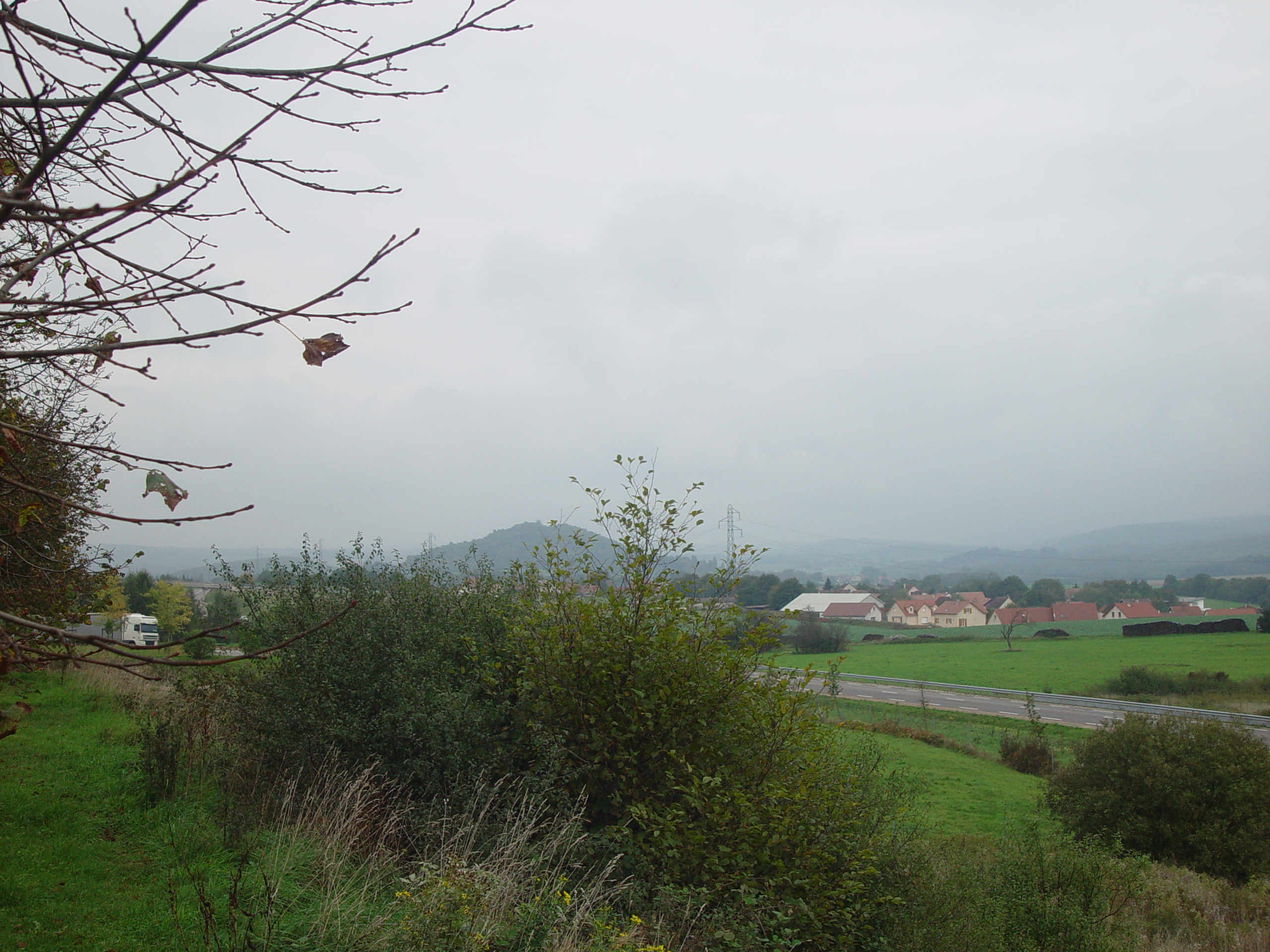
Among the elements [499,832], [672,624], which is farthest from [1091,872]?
[499,832]

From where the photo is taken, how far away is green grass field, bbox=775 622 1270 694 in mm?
53281

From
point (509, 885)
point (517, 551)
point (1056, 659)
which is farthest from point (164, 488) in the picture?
point (1056, 659)

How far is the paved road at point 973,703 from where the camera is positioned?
4222cm

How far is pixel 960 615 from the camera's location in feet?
326

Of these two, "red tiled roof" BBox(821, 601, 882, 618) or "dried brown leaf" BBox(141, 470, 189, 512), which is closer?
"dried brown leaf" BBox(141, 470, 189, 512)

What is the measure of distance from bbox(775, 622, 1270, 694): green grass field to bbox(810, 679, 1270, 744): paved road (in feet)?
8.76

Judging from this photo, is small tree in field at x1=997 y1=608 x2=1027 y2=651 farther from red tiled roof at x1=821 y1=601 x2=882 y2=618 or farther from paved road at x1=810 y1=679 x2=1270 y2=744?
paved road at x1=810 y1=679 x2=1270 y2=744

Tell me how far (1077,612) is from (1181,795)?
9339 centimetres

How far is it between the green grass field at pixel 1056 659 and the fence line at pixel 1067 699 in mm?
1309

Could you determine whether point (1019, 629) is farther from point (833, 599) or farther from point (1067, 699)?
point (1067, 699)

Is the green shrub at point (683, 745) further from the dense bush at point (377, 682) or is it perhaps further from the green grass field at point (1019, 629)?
the green grass field at point (1019, 629)

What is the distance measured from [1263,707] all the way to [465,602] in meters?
48.9

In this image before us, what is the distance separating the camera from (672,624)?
26.9 ft

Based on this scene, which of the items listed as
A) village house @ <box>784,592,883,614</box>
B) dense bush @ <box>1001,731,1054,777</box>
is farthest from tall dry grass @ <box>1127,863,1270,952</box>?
village house @ <box>784,592,883,614</box>
